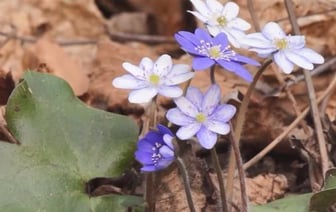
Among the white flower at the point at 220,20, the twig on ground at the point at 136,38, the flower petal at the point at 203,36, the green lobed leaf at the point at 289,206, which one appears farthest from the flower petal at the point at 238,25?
the twig on ground at the point at 136,38

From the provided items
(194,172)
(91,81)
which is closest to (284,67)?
(194,172)

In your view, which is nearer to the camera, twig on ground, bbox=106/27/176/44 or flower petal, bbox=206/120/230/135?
flower petal, bbox=206/120/230/135

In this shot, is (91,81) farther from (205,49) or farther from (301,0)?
(205,49)

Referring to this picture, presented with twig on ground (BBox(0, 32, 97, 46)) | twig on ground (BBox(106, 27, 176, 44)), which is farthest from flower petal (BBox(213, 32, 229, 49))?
twig on ground (BBox(106, 27, 176, 44))

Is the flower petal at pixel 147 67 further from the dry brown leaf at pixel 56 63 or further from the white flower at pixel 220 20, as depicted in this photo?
the dry brown leaf at pixel 56 63

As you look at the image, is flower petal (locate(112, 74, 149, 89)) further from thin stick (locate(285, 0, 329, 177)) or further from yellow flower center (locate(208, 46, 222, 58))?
thin stick (locate(285, 0, 329, 177))
